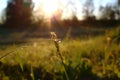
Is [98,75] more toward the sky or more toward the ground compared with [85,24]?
more toward the sky

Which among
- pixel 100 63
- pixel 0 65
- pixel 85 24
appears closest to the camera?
pixel 0 65

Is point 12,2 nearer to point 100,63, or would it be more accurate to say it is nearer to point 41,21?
point 41,21

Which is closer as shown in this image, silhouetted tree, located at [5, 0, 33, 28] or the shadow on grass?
the shadow on grass

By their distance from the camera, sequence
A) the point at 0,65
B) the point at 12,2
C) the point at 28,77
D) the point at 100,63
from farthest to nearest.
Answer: the point at 12,2, the point at 100,63, the point at 0,65, the point at 28,77

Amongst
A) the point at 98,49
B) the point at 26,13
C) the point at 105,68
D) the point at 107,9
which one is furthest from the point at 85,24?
the point at 105,68

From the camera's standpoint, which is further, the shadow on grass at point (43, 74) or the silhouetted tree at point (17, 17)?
the silhouetted tree at point (17, 17)

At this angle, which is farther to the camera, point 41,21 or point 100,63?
point 41,21

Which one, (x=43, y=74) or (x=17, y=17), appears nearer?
(x=43, y=74)

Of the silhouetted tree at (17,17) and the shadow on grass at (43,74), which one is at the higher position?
the shadow on grass at (43,74)

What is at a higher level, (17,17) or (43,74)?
(43,74)

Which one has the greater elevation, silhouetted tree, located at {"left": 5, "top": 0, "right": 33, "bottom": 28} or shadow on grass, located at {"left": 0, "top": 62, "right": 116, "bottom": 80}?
shadow on grass, located at {"left": 0, "top": 62, "right": 116, "bottom": 80}

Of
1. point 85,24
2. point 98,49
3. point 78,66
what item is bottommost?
point 85,24
